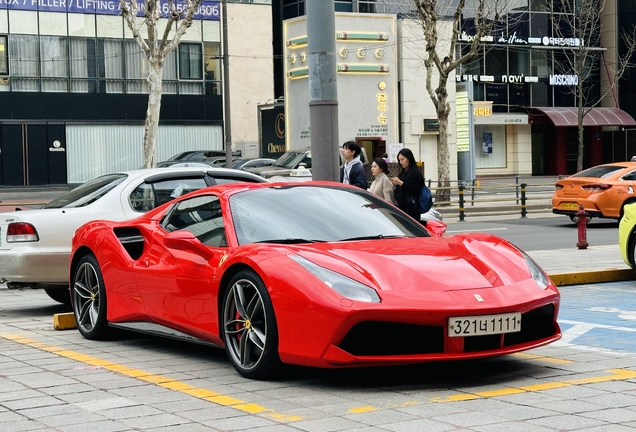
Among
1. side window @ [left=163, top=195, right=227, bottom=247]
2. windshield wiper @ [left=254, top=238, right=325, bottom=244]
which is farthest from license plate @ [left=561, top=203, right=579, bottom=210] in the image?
windshield wiper @ [left=254, top=238, right=325, bottom=244]

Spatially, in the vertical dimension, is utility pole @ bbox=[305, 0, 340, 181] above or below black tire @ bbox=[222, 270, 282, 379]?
above

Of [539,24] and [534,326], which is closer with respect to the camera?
[534,326]

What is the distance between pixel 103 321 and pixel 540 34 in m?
55.8

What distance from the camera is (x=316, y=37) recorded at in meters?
10.9

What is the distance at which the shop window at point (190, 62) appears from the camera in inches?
2131

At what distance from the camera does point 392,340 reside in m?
6.17

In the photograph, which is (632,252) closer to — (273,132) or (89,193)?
(89,193)

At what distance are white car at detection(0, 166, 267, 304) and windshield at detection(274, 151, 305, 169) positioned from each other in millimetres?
21482

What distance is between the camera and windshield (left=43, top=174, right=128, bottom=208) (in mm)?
10789

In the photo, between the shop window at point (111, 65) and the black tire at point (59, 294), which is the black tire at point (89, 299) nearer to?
the black tire at point (59, 294)

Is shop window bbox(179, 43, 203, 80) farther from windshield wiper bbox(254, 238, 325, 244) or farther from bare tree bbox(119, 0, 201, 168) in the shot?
windshield wiper bbox(254, 238, 325, 244)

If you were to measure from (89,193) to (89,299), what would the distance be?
239 cm

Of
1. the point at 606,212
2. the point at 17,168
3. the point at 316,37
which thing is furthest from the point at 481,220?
the point at 17,168

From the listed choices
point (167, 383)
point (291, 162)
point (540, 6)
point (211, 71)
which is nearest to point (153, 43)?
point (291, 162)
